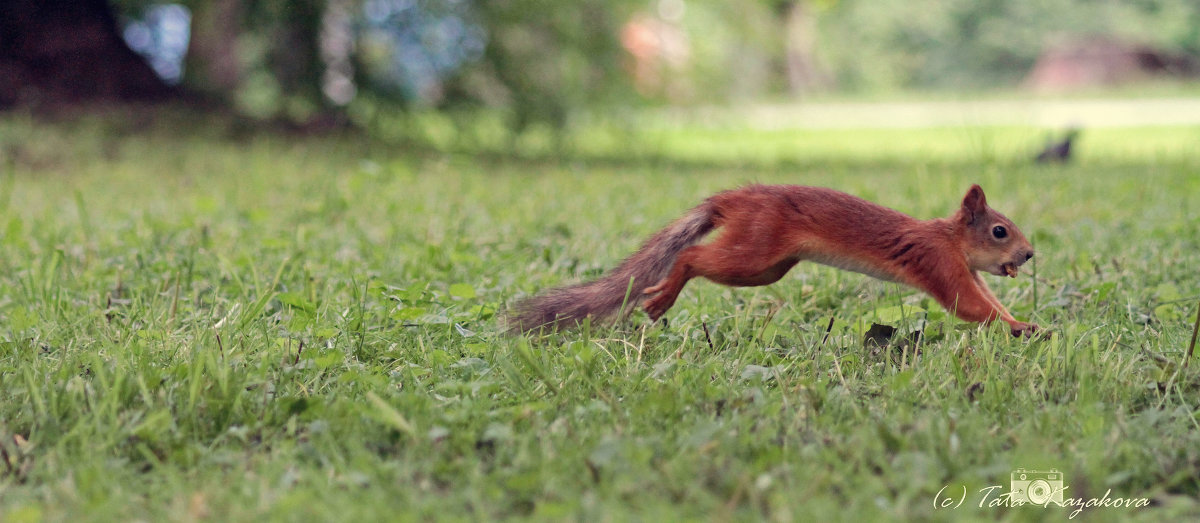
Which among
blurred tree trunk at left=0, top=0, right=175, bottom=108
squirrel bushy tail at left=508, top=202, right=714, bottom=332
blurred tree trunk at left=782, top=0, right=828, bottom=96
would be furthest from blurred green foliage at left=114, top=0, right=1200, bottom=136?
blurred tree trunk at left=782, top=0, right=828, bottom=96

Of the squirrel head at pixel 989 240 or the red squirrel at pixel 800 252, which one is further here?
the squirrel head at pixel 989 240

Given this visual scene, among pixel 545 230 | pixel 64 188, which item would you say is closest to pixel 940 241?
pixel 545 230

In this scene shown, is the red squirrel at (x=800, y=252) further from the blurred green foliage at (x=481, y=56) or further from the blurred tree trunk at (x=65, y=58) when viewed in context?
the blurred tree trunk at (x=65, y=58)

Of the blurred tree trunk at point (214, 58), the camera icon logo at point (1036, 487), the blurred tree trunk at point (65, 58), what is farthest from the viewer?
the blurred tree trunk at point (214, 58)

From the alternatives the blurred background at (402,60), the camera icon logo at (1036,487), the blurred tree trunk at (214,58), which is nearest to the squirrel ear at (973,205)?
the camera icon logo at (1036,487)

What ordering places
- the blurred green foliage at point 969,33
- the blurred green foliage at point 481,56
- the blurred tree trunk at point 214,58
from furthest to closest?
the blurred green foliage at point 969,33 < the blurred tree trunk at point 214,58 < the blurred green foliage at point 481,56

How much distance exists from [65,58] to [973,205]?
9.01m

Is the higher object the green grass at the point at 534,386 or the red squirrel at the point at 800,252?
the red squirrel at the point at 800,252

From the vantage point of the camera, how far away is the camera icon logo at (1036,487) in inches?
71.6

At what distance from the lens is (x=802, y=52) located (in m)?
33.4

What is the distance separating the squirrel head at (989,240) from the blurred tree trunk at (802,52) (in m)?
27.4

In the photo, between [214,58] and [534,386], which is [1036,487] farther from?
[214,58]

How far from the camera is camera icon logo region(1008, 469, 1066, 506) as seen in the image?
1.82 meters

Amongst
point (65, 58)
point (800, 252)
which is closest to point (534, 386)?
point (800, 252)
